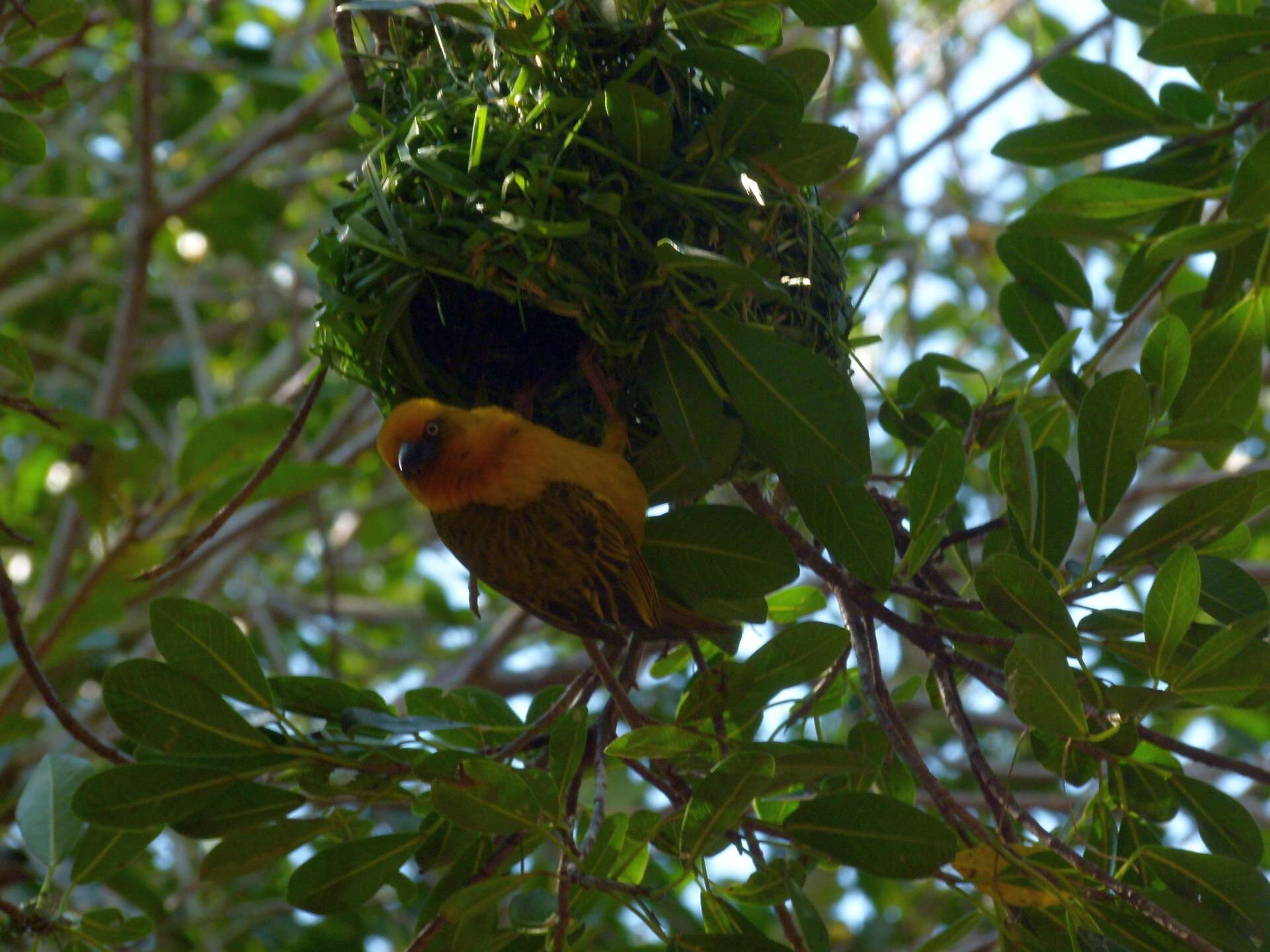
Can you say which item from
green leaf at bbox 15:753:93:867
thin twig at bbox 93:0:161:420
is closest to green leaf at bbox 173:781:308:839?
green leaf at bbox 15:753:93:867

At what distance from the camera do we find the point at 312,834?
76.8 inches

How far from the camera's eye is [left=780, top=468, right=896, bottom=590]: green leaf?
190 centimetres

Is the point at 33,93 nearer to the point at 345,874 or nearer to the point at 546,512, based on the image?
the point at 546,512

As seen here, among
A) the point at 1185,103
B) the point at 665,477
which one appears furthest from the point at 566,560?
the point at 1185,103

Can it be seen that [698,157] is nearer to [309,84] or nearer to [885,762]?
[885,762]

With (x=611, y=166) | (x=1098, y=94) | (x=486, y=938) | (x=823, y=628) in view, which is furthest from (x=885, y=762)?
(x=1098, y=94)

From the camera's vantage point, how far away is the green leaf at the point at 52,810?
2.16 metres

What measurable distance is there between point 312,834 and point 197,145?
14.1ft

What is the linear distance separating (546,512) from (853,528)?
60 cm

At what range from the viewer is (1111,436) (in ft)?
6.33

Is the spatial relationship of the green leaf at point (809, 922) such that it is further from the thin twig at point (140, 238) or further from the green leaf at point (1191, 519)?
the thin twig at point (140, 238)

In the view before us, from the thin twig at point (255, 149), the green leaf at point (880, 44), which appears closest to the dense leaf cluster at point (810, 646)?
the green leaf at point (880, 44)

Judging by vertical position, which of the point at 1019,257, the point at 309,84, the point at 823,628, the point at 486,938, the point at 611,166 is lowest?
the point at 486,938

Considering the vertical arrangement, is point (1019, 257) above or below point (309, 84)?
below
